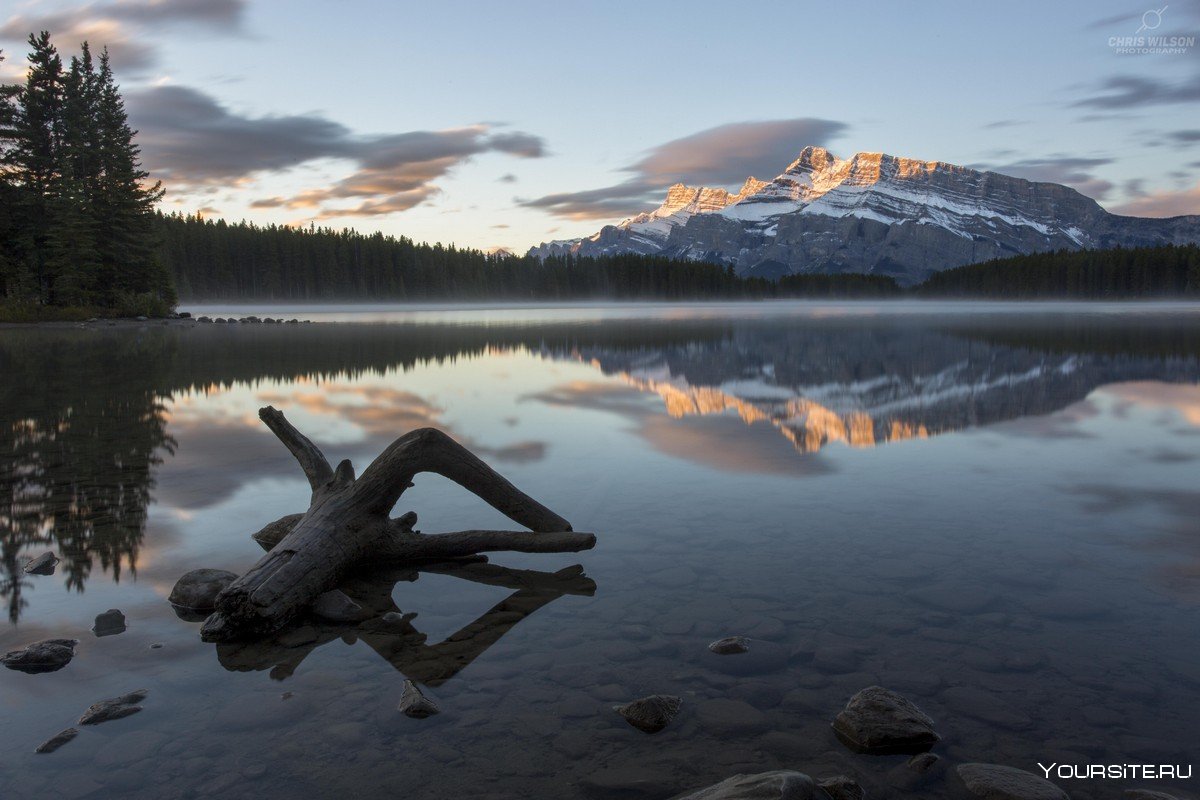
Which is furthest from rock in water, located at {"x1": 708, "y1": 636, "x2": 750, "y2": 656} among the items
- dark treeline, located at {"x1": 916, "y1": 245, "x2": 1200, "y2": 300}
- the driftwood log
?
dark treeline, located at {"x1": 916, "y1": 245, "x2": 1200, "y2": 300}

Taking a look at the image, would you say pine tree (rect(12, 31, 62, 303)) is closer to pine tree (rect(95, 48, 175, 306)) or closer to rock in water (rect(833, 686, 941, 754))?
pine tree (rect(95, 48, 175, 306))

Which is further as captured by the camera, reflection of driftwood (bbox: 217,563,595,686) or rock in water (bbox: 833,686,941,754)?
reflection of driftwood (bbox: 217,563,595,686)

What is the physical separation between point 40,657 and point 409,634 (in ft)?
10.2

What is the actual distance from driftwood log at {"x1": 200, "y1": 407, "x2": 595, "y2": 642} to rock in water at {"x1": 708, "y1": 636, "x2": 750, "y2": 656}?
10.1 feet

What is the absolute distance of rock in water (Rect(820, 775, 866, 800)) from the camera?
187 inches

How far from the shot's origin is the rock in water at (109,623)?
723 centimetres

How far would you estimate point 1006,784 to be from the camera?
4805 mm

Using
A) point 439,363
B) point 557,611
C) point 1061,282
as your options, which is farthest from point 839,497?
point 1061,282

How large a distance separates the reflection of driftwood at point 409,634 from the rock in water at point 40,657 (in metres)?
1.27

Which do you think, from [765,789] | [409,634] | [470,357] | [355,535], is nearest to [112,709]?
[409,634]

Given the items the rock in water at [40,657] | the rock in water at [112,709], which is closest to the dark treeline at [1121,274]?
the rock in water at [112,709]

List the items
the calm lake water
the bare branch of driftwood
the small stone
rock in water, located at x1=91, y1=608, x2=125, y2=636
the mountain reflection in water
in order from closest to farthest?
the calm lake water → the small stone → rock in water, located at x1=91, y1=608, x2=125, y2=636 → the bare branch of driftwood → the mountain reflection in water

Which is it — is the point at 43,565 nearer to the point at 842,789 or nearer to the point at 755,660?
the point at 755,660

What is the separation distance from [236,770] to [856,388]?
79.7 ft
